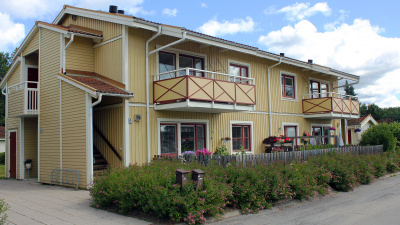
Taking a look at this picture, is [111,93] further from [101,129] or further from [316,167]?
[316,167]

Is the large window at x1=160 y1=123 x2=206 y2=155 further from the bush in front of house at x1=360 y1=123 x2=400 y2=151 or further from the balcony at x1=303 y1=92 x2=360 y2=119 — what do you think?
the bush in front of house at x1=360 y1=123 x2=400 y2=151

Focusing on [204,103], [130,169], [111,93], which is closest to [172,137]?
[204,103]

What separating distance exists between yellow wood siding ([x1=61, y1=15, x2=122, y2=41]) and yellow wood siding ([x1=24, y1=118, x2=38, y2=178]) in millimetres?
4928

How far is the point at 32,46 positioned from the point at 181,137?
807cm

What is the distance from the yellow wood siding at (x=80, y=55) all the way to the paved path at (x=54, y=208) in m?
4.92

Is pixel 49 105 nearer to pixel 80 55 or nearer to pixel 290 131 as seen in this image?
pixel 80 55

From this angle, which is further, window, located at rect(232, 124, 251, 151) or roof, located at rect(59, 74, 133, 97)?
window, located at rect(232, 124, 251, 151)

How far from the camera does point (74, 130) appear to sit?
13016mm

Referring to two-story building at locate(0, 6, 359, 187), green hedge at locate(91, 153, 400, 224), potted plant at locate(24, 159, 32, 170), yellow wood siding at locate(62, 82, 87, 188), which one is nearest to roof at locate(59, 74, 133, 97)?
two-story building at locate(0, 6, 359, 187)

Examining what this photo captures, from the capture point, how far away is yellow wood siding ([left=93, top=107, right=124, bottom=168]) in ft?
43.3

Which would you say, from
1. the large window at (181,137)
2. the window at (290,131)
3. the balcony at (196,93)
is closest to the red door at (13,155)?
the large window at (181,137)

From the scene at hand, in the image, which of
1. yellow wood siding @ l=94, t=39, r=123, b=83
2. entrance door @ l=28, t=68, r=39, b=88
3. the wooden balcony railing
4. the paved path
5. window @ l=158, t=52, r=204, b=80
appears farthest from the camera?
the wooden balcony railing

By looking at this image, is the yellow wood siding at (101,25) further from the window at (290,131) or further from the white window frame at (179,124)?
the window at (290,131)

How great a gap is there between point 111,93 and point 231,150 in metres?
7.04
